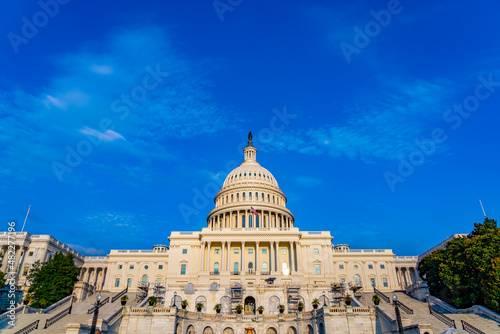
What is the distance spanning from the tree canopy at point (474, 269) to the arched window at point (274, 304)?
2322 cm

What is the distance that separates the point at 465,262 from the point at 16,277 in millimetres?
78128

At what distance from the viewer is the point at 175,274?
7331 centimetres

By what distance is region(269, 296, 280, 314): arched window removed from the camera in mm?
49134

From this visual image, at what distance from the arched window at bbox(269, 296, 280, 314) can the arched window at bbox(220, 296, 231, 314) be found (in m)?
5.92

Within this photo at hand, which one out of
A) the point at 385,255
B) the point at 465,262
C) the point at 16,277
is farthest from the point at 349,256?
the point at 16,277

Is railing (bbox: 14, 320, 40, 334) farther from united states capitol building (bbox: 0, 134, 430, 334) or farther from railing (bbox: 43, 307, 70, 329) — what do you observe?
united states capitol building (bbox: 0, 134, 430, 334)

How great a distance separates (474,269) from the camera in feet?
151

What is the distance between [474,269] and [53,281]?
6052cm

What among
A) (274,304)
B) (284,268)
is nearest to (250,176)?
(284,268)

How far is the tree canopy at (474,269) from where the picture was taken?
40.0m

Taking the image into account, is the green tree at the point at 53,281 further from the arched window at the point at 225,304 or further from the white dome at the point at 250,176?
the white dome at the point at 250,176

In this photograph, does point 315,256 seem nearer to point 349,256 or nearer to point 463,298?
point 349,256

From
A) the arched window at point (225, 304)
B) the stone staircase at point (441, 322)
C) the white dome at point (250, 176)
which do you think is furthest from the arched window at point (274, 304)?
the white dome at point (250, 176)

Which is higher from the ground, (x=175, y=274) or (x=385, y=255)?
(x=385, y=255)
